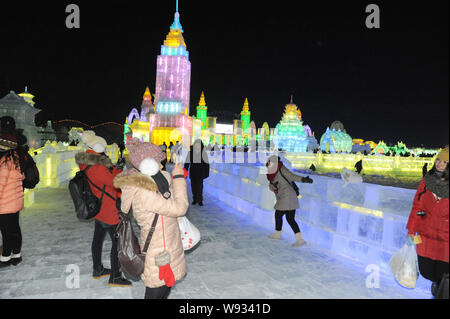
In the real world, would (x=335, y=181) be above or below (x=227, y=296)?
above

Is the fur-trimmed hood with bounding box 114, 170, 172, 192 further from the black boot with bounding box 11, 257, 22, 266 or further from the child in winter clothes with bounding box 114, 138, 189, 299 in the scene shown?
the black boot with bounding box 11, 257, 22, 266

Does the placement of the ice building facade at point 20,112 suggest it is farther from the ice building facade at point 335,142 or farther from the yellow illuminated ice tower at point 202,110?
the yellow illuminated ice tower at point 202,110

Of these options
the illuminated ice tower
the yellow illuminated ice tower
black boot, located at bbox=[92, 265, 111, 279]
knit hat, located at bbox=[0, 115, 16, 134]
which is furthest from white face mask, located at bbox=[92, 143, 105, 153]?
the yellow illuminated ice tower

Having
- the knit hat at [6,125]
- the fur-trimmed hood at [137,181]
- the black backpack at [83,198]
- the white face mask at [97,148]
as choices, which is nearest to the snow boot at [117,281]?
the black backpack at [83,198]

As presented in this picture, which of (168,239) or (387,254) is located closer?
(168,239)

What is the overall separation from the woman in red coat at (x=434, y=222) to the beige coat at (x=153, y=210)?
219cm

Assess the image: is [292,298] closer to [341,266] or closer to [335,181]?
[341,266]

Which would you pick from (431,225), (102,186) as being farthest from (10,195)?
(431,225)

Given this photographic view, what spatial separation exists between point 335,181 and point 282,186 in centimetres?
93

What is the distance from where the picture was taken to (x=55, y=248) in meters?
5.11

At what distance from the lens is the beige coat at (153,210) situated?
2.49 m

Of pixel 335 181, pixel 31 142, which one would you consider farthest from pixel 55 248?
pixel 31 142

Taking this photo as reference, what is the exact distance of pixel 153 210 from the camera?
2490 millimetres
